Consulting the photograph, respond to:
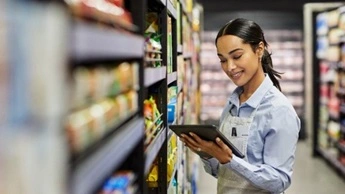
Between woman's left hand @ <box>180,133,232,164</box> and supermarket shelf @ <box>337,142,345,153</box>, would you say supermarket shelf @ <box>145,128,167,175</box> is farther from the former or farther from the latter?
supermarket shelf @ <box>337,142,345,153</box>

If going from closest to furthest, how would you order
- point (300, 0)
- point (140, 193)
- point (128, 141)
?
point (128, 141) < point (140, 193) < point (300, 0)

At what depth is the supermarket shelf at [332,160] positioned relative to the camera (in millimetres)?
8464

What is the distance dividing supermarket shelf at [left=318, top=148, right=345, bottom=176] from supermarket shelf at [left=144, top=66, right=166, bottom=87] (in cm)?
634

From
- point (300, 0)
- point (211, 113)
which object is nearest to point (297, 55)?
point (300, 0)

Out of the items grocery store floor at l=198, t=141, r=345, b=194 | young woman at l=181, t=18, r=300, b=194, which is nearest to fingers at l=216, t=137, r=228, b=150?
young woman at l=181, t=18, r=300, b=194

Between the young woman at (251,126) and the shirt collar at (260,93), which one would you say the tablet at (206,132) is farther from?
the shirt collar at (260,93)

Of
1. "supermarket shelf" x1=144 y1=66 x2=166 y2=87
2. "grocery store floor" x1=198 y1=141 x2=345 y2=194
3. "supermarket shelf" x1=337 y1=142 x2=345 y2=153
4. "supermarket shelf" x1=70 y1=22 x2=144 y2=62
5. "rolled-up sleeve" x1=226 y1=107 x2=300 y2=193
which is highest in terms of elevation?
"supermarket shelf" x1=70 y1=22 x2=144 y2=62

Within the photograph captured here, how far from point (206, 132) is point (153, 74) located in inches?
15.4

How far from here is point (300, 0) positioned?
12.9m

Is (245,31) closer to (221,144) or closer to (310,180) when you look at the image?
(221,144)

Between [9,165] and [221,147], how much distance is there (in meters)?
1.69

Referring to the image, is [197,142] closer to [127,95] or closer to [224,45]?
[224,45]

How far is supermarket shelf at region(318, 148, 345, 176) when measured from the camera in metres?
8.46

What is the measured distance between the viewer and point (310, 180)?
8.36 metres
